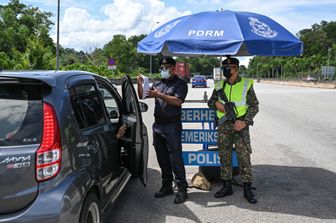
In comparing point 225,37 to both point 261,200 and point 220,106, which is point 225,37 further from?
point 261,200

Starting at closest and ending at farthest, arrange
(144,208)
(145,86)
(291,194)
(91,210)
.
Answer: (91,210)
(145,86)
(144,208)
(291,194)

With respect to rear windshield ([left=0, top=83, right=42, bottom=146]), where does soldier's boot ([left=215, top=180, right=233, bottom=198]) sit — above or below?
below

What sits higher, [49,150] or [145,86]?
[145,86]

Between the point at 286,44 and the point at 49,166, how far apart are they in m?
3.63

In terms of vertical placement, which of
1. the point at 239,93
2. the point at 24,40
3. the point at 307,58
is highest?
the point at 307,58

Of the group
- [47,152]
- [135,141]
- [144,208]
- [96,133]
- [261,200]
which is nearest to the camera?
[47,152]

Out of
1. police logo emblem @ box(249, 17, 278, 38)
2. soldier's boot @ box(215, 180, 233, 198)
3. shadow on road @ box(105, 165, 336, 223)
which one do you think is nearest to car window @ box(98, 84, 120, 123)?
shadow on road @ box(105, 165, 336, 223)

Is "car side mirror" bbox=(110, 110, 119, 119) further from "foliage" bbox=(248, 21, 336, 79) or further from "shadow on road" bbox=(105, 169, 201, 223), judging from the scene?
"foliage" bbox=(248, 21, 336, 79)

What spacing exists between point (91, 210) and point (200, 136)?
9.26 feet

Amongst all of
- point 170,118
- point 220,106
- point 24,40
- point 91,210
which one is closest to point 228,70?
point 220,106

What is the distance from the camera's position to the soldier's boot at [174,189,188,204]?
17.7 feet

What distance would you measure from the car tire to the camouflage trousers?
2276 mm

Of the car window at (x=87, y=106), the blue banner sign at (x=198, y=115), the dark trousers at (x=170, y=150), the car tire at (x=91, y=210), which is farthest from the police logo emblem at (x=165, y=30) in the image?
the car tire at (x=91, y=210)

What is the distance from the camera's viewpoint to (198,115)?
629 centimetres
